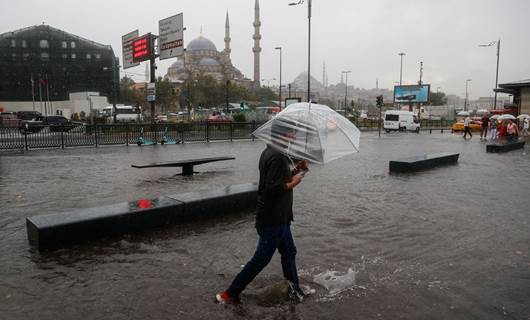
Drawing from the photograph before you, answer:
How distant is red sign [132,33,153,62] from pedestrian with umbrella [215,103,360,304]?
28039 millimetres

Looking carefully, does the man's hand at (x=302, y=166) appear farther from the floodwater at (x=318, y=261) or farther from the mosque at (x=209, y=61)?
the mosque at (x=209, y=61)

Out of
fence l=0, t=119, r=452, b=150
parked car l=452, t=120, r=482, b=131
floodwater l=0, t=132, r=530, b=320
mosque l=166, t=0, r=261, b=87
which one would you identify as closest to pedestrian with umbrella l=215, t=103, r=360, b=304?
floodwater l=0, t=132, r=530, b=320

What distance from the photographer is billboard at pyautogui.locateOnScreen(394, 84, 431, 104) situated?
213ft

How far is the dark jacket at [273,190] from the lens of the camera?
3678 millimetres

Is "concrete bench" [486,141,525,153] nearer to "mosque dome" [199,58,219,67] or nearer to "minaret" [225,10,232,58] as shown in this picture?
"mosque dome" [199,58,219,67]

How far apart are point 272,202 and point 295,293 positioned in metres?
1.03

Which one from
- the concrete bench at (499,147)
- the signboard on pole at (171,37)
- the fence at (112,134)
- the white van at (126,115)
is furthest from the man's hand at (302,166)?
the white van at (126,115)

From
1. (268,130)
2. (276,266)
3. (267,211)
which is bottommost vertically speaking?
(276,266)

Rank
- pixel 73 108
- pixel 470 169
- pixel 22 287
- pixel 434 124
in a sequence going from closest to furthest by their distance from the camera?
1. pixel 22 287
2. pixel 470 169
3. pixel 434 124
4. pixel 73 108

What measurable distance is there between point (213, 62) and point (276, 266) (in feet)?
429

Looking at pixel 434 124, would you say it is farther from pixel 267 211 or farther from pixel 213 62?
pixel 213 62

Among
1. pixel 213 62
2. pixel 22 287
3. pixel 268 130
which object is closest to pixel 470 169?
pixel 268 130

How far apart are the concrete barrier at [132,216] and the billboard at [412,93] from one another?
62.3 m

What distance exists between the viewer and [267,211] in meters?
3.80
